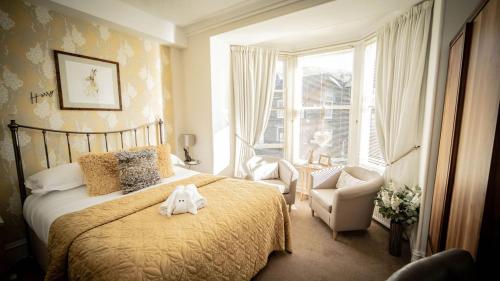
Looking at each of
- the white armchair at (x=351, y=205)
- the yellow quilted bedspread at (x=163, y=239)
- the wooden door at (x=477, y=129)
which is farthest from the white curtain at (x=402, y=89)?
the yellow quilted bedspread at (x=163, y=239)

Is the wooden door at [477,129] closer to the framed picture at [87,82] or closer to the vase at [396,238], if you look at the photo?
the vase at [396,238]

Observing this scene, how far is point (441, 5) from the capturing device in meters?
1.63

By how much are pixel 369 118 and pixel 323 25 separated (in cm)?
145

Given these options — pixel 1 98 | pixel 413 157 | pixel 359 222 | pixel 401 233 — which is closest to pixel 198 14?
pixel 1 98

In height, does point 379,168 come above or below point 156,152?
below

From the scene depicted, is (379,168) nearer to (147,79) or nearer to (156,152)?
(156,152)

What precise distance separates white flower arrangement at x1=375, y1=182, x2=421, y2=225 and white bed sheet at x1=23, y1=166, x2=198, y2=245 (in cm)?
260

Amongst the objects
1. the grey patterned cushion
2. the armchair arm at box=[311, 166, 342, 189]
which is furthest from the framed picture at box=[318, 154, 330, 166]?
the grey patterned cushion

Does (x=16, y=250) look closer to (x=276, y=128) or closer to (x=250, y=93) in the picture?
(x=250, y=93)

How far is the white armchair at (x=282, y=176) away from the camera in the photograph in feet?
9.30

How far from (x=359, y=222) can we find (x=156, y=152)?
250 centimetres

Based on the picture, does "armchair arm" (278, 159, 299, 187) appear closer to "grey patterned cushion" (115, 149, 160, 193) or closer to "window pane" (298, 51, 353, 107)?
"window pane" (298, 51, 353, 107)

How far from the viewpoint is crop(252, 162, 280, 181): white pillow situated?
10.1 feet

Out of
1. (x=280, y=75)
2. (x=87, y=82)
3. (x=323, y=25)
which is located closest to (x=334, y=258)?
(x=323, y=25)
